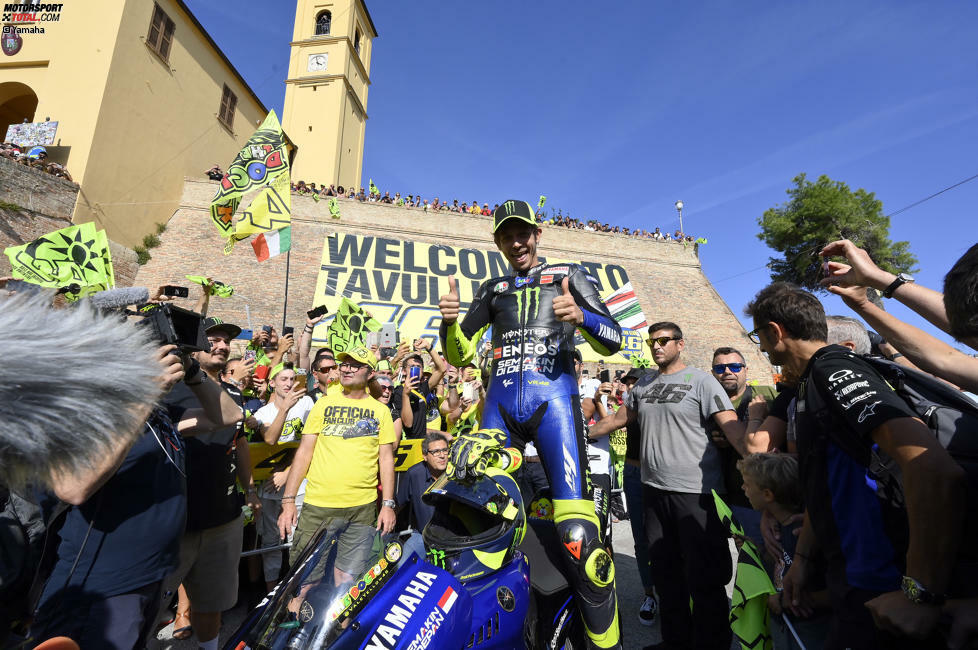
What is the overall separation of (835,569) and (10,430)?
2605 mm

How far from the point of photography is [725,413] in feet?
11.6

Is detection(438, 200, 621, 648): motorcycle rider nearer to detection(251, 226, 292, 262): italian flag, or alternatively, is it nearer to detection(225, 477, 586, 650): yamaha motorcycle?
detection(225, 477, 586, 650): yamaha motorcycle

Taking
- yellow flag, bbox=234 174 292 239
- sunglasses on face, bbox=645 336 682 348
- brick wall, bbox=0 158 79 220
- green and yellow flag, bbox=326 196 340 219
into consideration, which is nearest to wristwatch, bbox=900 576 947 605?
sunglasses on face, bbox=645 336 682 348

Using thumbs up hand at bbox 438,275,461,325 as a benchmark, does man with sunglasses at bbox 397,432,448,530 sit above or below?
below

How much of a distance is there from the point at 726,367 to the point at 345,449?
3589mm

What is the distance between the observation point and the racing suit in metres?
2.38

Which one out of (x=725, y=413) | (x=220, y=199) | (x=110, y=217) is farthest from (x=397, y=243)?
(x=725, y=413)

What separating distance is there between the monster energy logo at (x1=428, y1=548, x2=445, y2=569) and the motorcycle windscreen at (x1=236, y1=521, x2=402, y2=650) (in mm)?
383

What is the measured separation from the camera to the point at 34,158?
1652 centimetres

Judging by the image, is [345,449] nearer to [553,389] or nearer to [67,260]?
[553,389]

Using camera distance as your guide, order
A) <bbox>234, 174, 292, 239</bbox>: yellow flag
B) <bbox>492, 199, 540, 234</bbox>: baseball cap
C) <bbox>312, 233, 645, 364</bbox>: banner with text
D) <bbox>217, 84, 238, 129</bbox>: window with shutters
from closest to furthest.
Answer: <bbox>492, 199, 540, 234</bbox>: baseball cap → <bbox>234, 174, 292, 239</bbox>: yellow flag → <bbox>312, 233, 645, 364</bbox>: banner with text → <bbox>217, 84, 238, 129</bbox>: window with shutters

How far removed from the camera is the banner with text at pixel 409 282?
819 inches

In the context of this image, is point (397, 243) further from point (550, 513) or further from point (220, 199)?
point (550, 513)

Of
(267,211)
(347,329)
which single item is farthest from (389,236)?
(347,329)
